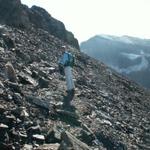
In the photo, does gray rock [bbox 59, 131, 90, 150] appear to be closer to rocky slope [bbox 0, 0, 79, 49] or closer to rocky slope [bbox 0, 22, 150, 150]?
rocky slope [bbox 0, 22, 150, 150]

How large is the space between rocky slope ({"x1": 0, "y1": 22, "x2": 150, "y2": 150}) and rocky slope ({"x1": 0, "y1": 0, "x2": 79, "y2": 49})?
20.6 ft

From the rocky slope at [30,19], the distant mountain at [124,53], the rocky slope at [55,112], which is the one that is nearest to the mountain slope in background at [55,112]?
the rocky slope at [55,112]

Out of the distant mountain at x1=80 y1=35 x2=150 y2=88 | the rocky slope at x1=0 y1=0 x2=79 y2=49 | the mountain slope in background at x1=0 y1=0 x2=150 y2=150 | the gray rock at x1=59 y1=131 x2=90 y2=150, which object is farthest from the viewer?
the distant mountain at x1=80 y1=35 x2=150 y2=88

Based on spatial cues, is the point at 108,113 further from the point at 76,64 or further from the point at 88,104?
the point at 76,64

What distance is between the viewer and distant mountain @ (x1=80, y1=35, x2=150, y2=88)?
8394cm

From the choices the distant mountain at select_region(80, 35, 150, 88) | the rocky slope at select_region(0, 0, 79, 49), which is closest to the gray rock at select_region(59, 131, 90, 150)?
the rocky slope at select_region(0, 0, 79, 49)

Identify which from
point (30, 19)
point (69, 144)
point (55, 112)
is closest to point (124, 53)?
point (30, 19)

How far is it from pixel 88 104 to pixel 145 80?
67714 mm

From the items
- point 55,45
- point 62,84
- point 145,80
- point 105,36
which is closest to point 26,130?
point 62,84

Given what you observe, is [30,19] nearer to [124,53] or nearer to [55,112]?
[55,112]

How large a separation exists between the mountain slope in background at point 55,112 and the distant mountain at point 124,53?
6165 cm

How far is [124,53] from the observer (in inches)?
3637

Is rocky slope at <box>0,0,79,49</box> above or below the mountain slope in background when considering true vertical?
above

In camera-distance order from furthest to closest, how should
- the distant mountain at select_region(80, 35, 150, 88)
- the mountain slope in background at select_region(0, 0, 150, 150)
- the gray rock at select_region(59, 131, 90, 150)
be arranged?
A: the distant mountain at select_region(80, 35, 150, 88)
the mountain slope in background at select_region(0, 0, 150, 150)
the gray rock at select_region(59, 131, 90, 150)
